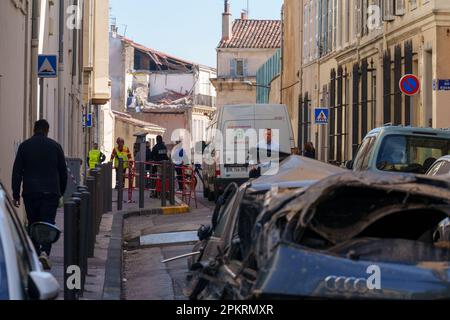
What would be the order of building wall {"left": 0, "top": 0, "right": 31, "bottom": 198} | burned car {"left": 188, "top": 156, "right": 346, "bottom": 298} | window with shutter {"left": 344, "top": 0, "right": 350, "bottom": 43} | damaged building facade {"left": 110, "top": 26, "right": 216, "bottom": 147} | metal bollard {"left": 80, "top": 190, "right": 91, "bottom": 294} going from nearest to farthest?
1. burned car {"left": 188, "top": 156, "right": 346, "bottom": 298}
2. metal bollard {"left": 80, "top": 190, "right": 91, "bottom": 294}
3. building wall {"left": 0, "top": 0, "right": 31, "bottom": 198}
4. window with shutter {"left": 344, "top": 0, "right": 350, "bottom": 43}
5. damaged building facade {"left": 110, "top": 26, "right": 216, "bottom": 147}

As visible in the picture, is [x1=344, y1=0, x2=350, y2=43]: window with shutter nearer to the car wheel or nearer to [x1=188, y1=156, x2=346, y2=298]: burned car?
the car wheel

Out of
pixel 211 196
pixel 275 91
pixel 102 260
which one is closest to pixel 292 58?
pixel 275 91

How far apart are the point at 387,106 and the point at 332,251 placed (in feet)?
91.3

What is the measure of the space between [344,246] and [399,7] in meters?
27.3

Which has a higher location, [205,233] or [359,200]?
[359,200]

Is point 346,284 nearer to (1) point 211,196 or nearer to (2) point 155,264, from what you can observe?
(2) point 155,264

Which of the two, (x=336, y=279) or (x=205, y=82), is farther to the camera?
(x=205, y=82)

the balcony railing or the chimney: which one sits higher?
the chimney

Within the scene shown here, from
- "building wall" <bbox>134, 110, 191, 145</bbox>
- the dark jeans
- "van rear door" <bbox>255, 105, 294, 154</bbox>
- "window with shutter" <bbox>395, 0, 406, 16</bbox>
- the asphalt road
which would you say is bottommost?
the asphalt road

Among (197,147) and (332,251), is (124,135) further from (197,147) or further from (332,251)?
(332,251)

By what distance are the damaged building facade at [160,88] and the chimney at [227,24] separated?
3.95 m

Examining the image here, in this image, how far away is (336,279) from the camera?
6.41m

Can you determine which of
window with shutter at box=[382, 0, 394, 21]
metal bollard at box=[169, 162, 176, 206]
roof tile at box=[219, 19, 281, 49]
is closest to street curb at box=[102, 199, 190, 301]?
metal bollard at box=[169, 162, 176, 206]

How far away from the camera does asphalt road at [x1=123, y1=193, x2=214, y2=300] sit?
13.2 metres
